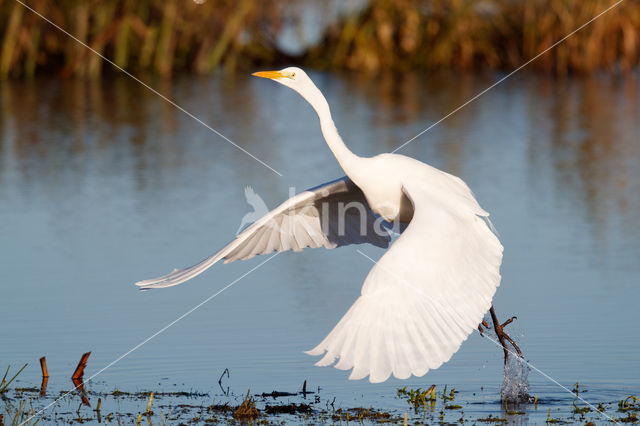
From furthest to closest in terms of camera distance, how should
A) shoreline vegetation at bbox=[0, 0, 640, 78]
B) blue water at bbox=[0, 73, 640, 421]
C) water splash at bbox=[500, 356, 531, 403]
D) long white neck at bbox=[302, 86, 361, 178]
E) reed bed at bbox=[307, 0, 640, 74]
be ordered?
shoreline vegetation at bbox=[0, 0, 640, 78], reed bed at bbox=[307, 0, 640, 74], blue water at bbox=[0, 73, 640, 421], long white neck at bbox=[302, 86, 361, 178], water splash at bbox=[500, 356, 531, 403]

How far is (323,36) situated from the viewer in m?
30.5

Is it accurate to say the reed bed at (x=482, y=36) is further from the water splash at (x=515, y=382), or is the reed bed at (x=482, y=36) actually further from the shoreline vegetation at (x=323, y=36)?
the water splash at (x=515, y=382)

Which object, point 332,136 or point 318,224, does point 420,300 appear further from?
point 318,224

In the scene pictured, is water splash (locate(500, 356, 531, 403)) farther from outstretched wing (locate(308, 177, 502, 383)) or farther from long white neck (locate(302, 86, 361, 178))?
long white neck (locate(302, 86, 361, 178))

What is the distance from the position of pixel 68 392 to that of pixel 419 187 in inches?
95.3

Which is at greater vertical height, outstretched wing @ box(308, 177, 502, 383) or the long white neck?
the long white neck

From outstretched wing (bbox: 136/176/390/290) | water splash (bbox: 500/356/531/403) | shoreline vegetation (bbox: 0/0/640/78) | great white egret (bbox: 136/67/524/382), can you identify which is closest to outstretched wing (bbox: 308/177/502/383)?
great white egret (bbox: 136/67/524/382)

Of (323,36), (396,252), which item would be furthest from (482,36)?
(396,252)

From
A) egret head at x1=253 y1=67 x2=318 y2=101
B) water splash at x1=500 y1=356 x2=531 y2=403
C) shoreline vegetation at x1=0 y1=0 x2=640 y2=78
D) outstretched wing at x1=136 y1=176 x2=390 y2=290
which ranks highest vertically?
shoreline vegetation at x1=0 y1=0 x2=640 y2=78

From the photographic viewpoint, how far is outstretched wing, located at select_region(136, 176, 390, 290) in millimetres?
7137

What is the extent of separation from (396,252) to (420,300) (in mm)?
268

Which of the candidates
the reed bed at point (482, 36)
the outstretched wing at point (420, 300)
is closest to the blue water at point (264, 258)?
the outstretched wing at point (420, 300)

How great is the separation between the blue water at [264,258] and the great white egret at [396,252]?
0.81m

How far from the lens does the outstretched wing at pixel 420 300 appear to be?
4988 millimetres
